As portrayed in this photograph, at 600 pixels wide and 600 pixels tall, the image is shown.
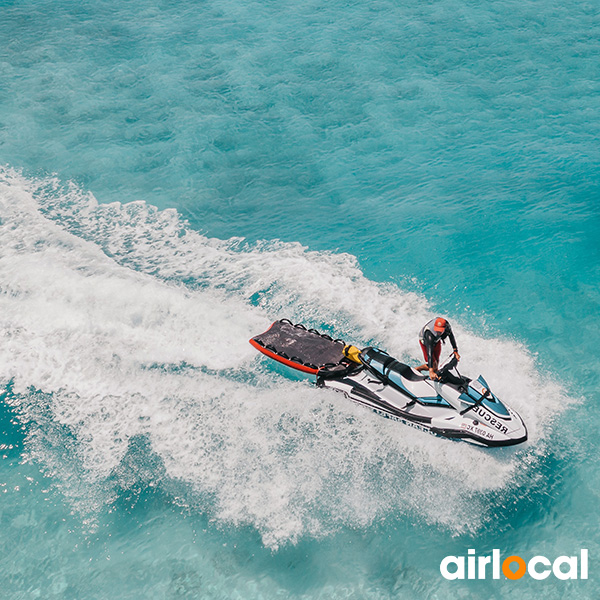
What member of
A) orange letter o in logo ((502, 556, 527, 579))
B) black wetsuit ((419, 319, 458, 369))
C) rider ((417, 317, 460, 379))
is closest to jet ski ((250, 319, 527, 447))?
rider ((417, 317, 460, 379))

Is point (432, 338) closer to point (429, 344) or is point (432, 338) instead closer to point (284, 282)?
point (429, 344)

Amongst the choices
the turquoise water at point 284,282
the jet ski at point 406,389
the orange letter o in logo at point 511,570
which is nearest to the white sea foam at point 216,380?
the turquoise water at point 284,282

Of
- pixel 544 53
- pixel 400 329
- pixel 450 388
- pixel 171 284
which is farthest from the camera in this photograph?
pixel 544 53

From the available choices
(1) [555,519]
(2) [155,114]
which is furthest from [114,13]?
(1) [555,519]

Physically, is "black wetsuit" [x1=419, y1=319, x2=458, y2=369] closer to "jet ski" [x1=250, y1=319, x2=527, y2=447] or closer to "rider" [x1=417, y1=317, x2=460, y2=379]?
"rider" [x1=417, y1=317, x2=460, y2=379]

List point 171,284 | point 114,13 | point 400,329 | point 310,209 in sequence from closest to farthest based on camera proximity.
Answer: point 400,329
point 171,284
point 310,209
point 114,13

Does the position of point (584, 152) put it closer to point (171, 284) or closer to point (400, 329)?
point (400, 329)
